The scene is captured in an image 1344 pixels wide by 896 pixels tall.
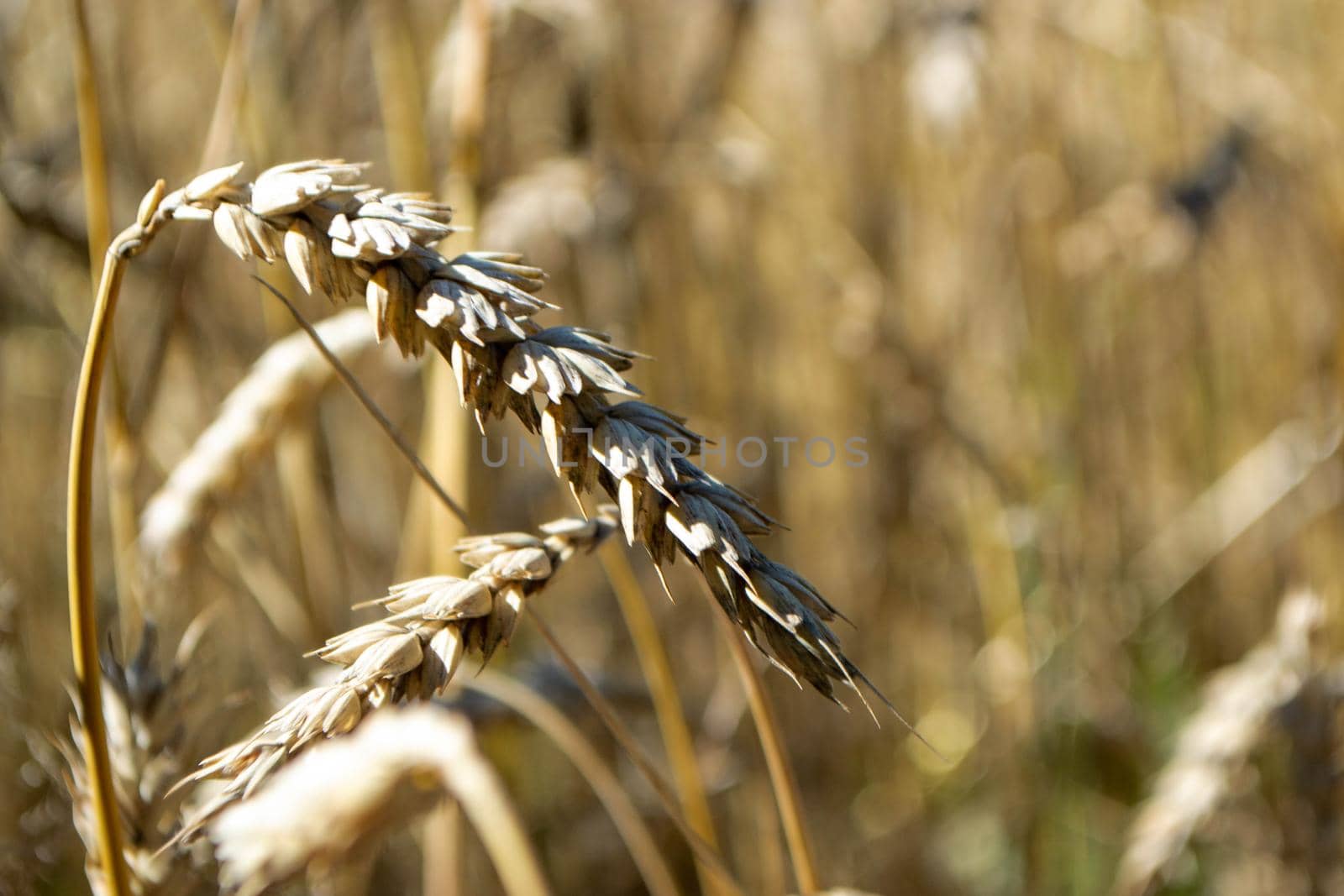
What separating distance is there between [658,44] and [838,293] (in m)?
0.80

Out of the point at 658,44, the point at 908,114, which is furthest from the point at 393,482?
the point at 908,114

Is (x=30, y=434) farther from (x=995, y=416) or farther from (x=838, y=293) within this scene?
(x=995, y=416)

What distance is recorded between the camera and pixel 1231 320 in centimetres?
190

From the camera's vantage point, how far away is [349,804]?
1.47 ft

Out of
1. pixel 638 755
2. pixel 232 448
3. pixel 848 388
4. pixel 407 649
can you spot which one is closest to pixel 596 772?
pixel 638 755

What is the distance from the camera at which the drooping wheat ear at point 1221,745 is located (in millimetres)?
999

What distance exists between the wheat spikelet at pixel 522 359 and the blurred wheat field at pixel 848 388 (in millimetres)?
547

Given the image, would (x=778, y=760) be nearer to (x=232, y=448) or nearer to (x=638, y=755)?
(x=638, y=755)

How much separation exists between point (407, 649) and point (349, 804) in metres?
0.07

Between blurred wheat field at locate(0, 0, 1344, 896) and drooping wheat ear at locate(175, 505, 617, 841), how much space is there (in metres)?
0.47

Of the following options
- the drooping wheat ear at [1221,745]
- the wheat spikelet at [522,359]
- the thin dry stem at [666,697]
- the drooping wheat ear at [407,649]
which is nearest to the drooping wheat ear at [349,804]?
the drooping wheat ear at [407,649]

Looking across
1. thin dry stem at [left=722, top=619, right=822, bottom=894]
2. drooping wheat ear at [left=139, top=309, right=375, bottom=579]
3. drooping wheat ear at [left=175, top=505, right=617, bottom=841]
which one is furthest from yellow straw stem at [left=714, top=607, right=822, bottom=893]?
drooping wheat ear at [left=139, top=309, right=375, bottom=579]

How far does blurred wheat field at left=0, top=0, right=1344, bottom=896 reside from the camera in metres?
1.22

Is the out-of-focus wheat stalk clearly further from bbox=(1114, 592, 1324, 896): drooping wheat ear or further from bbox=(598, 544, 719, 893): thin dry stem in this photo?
bbox=(1114, 592, 1324, 896): drooping wheat ear
